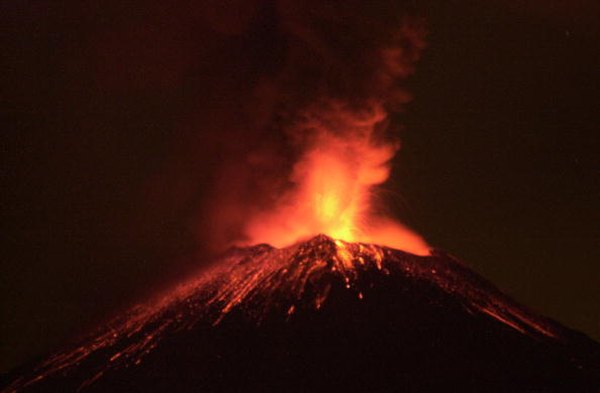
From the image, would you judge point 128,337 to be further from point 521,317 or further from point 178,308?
point 521,317

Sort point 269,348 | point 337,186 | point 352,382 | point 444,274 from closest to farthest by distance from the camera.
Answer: point 352,382
point 269,348
point 444,274
point 337,186

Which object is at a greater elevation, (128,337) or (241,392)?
(128,337)

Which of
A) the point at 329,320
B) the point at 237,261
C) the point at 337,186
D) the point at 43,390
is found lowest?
the point at 43,390

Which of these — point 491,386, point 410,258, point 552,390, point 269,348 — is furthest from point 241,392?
point 410,258

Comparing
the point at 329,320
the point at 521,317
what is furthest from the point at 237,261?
the point at 521,317

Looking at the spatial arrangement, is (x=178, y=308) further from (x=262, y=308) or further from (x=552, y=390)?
(x=552, y=390)

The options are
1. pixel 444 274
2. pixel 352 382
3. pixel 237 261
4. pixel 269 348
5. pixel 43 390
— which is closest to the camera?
pixel 352 382

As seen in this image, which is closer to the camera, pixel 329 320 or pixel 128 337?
pixel 329 320
